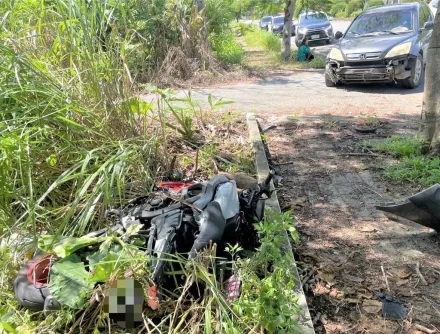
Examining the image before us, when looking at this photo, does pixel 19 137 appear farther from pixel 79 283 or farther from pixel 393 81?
pixel 393 81

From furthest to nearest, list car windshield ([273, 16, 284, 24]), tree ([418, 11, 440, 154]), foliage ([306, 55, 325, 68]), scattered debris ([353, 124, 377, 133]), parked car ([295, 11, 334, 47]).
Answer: car windshield ([273, 16, 284, 24]) → parked car ([295, 11, 334, 47]) → foliage ([306, 55, 325, 68]) → scattered debris ([353, 124, 377, 133]) → tree ([418, 11, 440, 154])

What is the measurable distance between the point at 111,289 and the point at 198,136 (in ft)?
10.8

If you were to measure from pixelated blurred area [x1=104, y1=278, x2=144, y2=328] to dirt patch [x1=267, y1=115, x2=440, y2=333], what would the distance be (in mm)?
1078

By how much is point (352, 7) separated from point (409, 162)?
130 feet

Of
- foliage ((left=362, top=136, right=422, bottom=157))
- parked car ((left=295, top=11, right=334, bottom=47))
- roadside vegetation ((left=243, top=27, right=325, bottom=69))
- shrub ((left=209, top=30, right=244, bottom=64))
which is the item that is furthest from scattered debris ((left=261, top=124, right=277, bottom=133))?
parked car ((left=295, top=11, right=334, bottom=47))

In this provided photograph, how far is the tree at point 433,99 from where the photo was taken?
15.1ft

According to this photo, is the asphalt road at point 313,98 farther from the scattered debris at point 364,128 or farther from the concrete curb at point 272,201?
the concrete curb at point 272,201

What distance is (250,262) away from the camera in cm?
224

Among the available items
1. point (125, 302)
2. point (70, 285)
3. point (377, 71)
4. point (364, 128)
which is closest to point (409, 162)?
point (364, 128)

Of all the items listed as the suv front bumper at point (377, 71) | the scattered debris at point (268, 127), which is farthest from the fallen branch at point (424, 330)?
the suv front bumper at point (377, 71)

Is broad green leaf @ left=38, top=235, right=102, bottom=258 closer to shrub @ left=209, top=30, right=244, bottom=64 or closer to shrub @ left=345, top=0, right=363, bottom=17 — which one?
shrub @ left=209, top=30, right=244, bottom=64

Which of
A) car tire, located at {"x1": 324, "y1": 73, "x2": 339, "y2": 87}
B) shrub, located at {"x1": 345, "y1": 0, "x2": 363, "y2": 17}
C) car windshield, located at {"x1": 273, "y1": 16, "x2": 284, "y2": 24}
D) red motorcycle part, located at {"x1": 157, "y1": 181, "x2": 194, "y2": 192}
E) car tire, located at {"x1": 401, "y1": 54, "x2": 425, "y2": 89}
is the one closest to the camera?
red motorcycle part, located at {"x1": 157, "y1": 181, "x2": 194, "y2": 192}

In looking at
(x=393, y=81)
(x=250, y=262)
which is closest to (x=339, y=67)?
(x=393, y=81)

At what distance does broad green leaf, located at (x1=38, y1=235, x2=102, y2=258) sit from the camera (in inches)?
83.5
